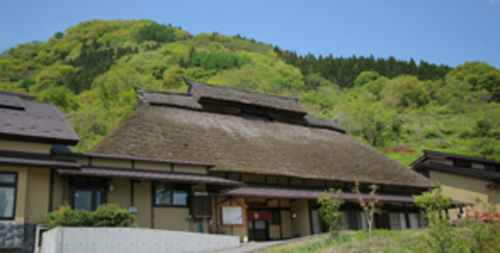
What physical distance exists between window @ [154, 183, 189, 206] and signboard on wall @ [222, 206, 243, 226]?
2317 millimetres

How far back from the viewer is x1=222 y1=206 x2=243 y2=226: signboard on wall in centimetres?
1809

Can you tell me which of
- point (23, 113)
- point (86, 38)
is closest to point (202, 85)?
point (23, 113)

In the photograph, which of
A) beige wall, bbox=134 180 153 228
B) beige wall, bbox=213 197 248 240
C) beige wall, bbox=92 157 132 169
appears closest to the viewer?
beige wall, bbox=92 157 132 169

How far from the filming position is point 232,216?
18297 millimetres

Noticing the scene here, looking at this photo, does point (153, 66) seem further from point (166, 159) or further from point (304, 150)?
point (166, 159)

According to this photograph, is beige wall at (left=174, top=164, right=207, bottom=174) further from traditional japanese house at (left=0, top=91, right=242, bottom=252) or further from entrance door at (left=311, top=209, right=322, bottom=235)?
entrance door at (left=311, top=209, right=322, bottom=235)

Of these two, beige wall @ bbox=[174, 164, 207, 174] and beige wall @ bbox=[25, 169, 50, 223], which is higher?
beige wall @ bbox=[174, 164, 207, 174]

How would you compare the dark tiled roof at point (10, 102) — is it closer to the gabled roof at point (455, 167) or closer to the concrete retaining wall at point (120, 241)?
the concrete retaining wall at point (120, 241)

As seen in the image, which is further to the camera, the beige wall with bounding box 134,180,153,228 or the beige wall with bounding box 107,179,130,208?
the beige wall with bounding box 134,180,153,228

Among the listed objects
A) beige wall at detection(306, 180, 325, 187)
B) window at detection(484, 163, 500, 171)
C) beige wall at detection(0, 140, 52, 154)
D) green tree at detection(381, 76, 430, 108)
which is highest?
green tree at detection(381, 76, 430, 108)

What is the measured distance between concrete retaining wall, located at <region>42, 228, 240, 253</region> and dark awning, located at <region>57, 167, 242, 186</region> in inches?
94.5

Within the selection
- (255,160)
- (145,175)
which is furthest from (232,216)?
(145,175)

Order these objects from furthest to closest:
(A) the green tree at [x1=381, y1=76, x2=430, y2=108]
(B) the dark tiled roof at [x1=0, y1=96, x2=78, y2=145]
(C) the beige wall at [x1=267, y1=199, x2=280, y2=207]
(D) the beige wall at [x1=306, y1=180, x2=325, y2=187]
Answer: (A) the green tree at [x1=381, y1=76, x2=430, y2=108] < (D) the beige wall at [x1=306, y1=180, x2=325, y2=187] < (C) the beige wall at [x1=267, y1=199, x2=280, y2=207] < (B) the dark tiled roof at [x1=0, y1=96, x2=78, y2=145]

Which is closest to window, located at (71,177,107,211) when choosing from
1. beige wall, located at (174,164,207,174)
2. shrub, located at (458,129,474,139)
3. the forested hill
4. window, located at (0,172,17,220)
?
window, located at (0,172,17,220)
